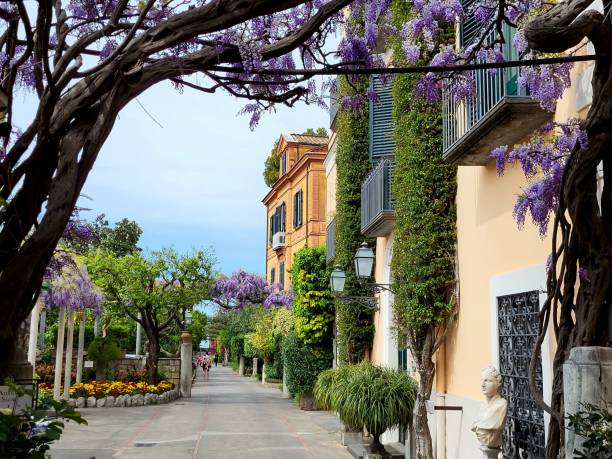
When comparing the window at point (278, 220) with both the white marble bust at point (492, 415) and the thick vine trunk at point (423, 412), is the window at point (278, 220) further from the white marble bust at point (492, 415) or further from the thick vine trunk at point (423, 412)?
the white marble bust at point (492, 415)

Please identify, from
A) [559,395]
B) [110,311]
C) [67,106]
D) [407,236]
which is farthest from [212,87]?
[110,311]

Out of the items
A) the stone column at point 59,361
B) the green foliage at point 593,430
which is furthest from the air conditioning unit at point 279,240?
the green foliage at point 593,430

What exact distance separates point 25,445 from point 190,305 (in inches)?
879

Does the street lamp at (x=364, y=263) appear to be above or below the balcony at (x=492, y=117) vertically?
below

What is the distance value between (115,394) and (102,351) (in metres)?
3.55

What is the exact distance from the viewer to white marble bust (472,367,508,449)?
6156 millimetres

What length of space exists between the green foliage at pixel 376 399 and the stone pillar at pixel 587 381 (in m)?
5.94

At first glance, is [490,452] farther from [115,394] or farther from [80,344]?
[115,394]

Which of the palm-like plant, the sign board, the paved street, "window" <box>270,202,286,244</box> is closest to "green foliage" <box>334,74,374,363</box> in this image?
the paved street

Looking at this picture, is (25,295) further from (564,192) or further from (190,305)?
(190,305)

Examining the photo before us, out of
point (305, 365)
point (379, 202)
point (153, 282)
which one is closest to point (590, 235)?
point (379, 202)

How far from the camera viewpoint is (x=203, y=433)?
48.3ft

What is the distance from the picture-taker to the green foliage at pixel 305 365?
20.5 metres

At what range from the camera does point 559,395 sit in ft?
14.2
